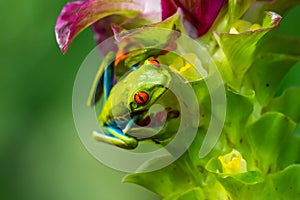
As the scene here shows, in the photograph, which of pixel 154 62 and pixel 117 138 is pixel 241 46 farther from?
pixel 117 138

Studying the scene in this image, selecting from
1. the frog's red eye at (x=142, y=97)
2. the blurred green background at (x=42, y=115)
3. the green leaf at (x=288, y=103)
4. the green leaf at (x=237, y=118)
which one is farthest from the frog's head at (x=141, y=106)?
the blurred green background at (x=42, y=115)

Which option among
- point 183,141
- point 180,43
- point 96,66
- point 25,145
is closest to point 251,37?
point 180,43

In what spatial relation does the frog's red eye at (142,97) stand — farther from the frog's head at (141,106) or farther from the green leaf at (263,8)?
the green leaf at (263,8)

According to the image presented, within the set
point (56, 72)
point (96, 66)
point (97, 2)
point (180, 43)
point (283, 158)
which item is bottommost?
point (56, 72)

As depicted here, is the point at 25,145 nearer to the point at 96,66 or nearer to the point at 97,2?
the point at 96,66

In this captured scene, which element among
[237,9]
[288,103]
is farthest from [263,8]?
[288,103]

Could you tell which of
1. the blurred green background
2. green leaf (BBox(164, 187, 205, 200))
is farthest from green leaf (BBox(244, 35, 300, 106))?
the blurred green background
